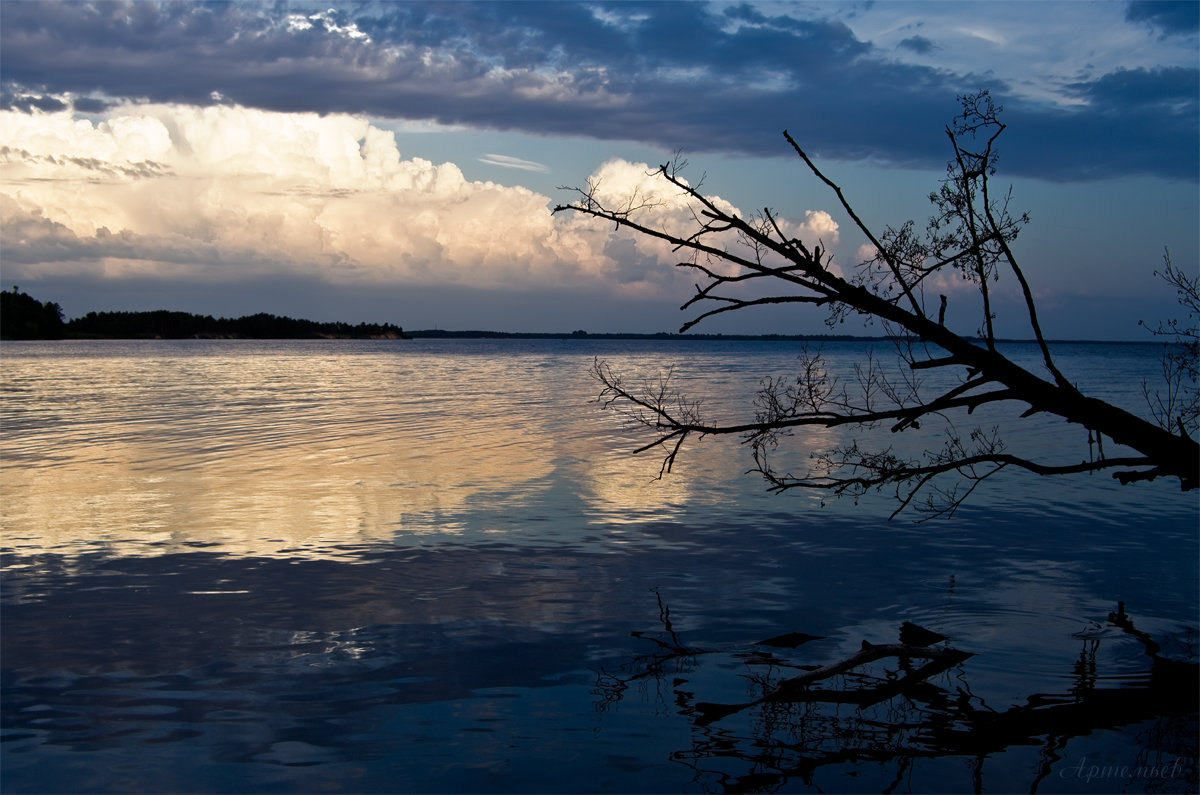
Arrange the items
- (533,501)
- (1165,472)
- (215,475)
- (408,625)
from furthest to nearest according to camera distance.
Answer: (215,475) < (533,501) < (408,625) < (1165,472)

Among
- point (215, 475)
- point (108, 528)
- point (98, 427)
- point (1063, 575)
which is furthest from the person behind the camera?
point (98, 427)

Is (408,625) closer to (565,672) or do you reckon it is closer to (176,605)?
(565,672)

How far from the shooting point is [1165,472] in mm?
6477

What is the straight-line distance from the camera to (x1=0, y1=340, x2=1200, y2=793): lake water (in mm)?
7621

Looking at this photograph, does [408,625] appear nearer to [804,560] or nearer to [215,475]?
[804,560]

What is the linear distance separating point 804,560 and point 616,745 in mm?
7472

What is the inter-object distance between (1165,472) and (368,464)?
21.2 metres

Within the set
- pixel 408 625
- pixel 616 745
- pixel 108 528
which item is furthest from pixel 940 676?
pixel 108 528

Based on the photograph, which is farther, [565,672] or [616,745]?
[565,672]

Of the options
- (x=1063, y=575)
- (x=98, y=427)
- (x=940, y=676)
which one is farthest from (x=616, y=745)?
(x=98, y=427)

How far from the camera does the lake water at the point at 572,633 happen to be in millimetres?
7621

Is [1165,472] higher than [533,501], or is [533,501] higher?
[1165,472]

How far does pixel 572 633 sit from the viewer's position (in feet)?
35.9

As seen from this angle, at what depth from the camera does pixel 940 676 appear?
370 inches
